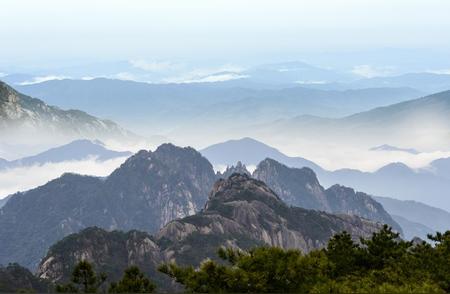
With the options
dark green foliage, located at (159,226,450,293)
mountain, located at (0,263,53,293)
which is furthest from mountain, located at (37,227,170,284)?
dark green foliage, located at (159,226,450,293)

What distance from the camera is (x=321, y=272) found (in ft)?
153

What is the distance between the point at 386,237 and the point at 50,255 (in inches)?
5913

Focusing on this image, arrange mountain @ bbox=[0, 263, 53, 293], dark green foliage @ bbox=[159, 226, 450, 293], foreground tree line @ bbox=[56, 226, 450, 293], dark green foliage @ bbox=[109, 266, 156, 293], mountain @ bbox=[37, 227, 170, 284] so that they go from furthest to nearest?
mountain @ bbox=[37, 227, 170, 284]
mountain @ bbox=[0, 263, 53, 293]
dark green foliage @ bbox=[109, 266, 156, 293]
dark green foliage @ bbox=[159, 226, 450, 293]
foreground tree line @ bbox=[56, 226, 450, 293]

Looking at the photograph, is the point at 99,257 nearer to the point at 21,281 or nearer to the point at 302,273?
the point at 21,281

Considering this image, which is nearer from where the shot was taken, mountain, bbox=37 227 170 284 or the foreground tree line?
the foreground tree line

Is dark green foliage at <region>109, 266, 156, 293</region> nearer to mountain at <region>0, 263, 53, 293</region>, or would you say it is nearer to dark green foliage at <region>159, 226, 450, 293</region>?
dark green foliage at <region>159, 226, 450, 293</region>

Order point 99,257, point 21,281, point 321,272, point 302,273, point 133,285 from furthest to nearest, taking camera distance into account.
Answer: point 99,257, point 21,281, point 133,285, point 321,272, point 302,273

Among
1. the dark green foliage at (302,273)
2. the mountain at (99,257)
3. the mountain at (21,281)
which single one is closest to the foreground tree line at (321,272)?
the dark green foliage at (302,273)

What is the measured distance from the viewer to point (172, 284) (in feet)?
574

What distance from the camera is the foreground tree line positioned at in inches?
1704

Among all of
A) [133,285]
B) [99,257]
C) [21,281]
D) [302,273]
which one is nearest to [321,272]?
[302,273]

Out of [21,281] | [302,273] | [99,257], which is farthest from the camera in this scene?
[99,257]

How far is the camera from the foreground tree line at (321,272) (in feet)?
142

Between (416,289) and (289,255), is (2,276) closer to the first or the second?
(289,255)
